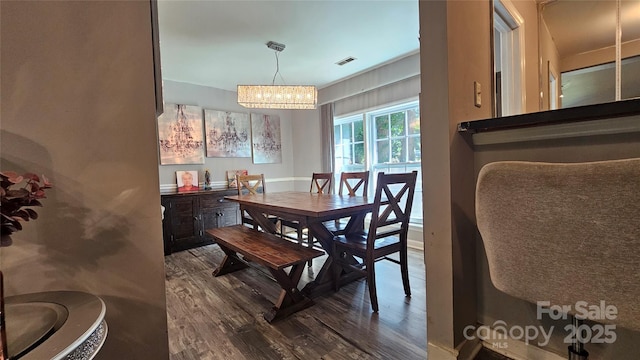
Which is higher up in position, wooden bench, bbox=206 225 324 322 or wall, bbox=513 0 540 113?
wall, bbox=513 0 540 113

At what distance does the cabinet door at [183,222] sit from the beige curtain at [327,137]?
209 cm

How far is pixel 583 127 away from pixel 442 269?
78cm

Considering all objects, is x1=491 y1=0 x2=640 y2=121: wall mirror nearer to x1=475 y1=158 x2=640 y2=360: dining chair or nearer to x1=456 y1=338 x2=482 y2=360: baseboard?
x1=475 y1=158 x2=640 y2=360: dining chair

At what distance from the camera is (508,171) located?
77 centimetres

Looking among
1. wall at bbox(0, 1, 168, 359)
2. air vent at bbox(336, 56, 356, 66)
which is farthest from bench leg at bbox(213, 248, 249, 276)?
air vent at bbox(336, 56, 356, 66)

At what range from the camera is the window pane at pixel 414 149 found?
3520mm

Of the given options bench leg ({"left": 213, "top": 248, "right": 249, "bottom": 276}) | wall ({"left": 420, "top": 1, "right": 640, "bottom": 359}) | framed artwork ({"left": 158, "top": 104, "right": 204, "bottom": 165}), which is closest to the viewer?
wall ({"left": 420, "top": 1, "right": 640, "bottom": 359})

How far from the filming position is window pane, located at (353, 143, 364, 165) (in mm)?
4273

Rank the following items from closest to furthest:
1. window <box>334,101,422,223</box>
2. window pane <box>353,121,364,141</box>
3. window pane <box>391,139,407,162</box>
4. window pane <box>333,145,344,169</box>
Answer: window <box>334,101,422,223</box>
window pane <box>391,139,407,162</box>
window pane <box>353,121,364,141</box>
window pane <box>333,145,344,169</box>

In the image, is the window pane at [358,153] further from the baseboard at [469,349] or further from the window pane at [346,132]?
the baseboard at [469,349]

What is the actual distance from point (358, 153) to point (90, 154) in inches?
A: 148

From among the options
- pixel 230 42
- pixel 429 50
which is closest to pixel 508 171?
pixel 429 50

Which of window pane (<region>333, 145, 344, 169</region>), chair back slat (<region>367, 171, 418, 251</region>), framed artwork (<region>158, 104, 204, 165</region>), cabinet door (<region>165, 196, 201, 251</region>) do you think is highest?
framed artwork (<region>158, 104, 204, 165</region>)

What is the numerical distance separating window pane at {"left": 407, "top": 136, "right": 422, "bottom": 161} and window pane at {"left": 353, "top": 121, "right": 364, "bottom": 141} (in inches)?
33.7
